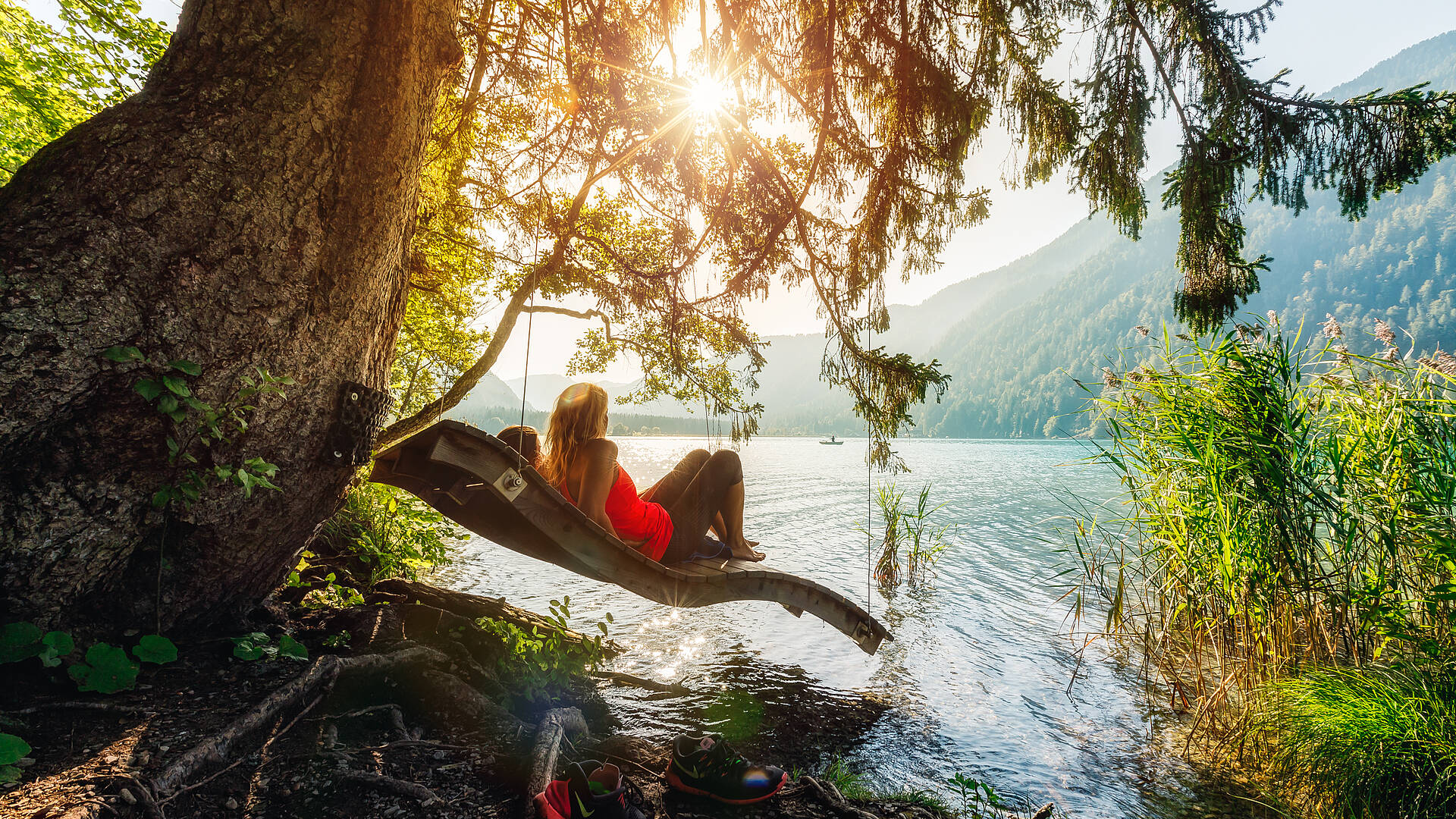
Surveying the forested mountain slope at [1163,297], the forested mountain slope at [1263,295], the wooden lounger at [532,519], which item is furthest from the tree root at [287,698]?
the forested mountain slope at [1263,295]

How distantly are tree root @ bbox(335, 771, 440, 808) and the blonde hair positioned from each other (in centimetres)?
179

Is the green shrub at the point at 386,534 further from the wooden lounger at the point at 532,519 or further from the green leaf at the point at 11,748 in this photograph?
the green leaf at the point at 11,748

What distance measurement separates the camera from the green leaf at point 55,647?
1550 mm

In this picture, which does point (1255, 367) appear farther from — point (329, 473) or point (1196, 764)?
point (329, 473)

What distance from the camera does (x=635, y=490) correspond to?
11.7 feet

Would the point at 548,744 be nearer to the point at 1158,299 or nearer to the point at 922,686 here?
the point at 922,686

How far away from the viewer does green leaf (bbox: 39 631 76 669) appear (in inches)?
61.0

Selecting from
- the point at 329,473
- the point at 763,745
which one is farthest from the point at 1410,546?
the point at 329,473

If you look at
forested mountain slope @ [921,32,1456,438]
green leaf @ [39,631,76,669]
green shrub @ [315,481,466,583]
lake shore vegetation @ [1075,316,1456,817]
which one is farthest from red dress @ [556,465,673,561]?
forested mountain slope @ [921,32,1456,438]

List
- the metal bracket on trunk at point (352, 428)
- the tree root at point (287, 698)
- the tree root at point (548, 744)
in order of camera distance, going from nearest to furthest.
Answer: the tree root at point (287, 698)
the tree root at point (548, 744)
the metal bracket on trunk at point (352, 428)

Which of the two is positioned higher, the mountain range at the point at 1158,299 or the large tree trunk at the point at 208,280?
the mountain range at the point at 1158,299

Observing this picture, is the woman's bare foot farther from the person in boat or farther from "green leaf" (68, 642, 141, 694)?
"green leaf" (68, 642, 141, 694)

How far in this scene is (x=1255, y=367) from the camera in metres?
3.21

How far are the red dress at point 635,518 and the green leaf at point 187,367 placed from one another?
6.08 ft
